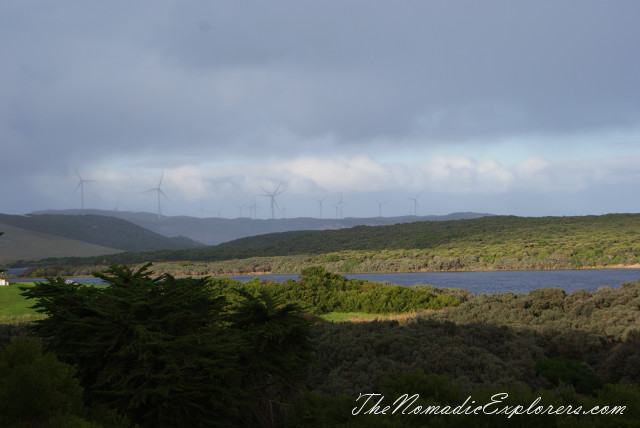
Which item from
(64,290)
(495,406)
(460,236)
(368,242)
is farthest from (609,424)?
(368,242)

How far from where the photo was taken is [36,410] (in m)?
7.32

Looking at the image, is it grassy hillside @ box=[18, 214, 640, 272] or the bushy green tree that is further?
grassy hillside @ box=[18, 214, 640, 272]

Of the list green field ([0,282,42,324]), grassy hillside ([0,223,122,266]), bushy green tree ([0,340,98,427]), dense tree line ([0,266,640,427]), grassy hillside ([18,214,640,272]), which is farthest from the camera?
grassy hillside ([0,223,122,266])

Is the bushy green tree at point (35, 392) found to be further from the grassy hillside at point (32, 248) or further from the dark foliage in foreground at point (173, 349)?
the grassy hillside at point (32, 248)

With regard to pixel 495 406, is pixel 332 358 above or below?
below

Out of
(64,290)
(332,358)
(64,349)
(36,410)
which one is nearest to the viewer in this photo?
(36,410)

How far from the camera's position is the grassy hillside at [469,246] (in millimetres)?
77938

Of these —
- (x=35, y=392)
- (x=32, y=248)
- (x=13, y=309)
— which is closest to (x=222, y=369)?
(x=35, y=392)

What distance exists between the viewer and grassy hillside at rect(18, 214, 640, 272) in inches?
3068

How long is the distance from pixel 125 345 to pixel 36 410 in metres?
1.85

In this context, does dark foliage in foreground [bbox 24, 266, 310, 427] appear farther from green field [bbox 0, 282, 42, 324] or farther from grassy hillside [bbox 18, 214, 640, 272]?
grassy hillside [bbox 18, 214, 640, 272]

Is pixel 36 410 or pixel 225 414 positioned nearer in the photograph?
pixel 36 410

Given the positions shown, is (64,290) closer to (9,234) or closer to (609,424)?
(609,424)

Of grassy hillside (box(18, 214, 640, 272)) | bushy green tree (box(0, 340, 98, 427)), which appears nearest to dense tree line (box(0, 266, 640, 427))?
bushy green tree (box(0, 340, 98, 427))
